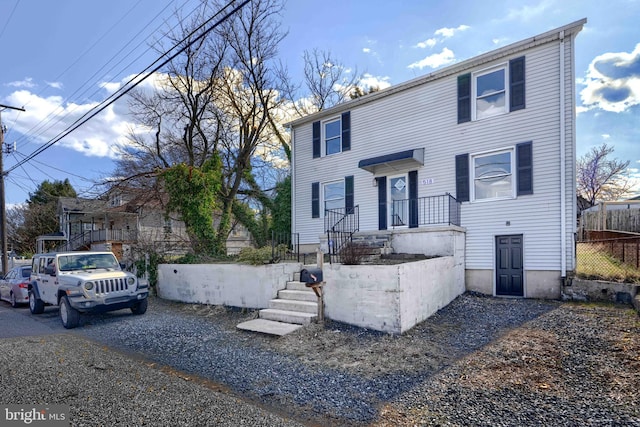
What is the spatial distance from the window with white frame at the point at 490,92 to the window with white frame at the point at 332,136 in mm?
4802

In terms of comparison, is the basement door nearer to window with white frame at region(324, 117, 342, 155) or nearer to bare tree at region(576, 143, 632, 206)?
window with white frame at region(324, 117, 342, 155)

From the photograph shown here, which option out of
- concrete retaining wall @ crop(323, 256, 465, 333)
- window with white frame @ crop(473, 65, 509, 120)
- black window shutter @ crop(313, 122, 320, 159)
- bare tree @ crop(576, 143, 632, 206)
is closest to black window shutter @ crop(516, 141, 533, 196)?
window with white frame @ crop(473, 65, 509, 120)

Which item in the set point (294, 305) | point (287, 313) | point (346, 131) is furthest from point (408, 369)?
point (346, 131)

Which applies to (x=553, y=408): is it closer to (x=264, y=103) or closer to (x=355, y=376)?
(x=355, y=376)

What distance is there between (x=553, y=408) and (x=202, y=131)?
15918mm

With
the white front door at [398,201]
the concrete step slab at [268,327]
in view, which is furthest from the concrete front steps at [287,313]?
the white front door at [398,201]

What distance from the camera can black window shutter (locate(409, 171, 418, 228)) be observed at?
10.9 meters

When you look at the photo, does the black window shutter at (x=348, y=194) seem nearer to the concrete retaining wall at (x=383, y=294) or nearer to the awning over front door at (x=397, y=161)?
the awning over front door at (x=397, y=161)

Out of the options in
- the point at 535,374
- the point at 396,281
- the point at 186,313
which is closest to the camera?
the point at 535,374

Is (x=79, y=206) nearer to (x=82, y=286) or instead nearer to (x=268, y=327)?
(x=82, y=286)

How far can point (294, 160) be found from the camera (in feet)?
47.0

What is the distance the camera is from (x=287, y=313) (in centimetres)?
722

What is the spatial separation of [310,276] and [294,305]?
1453mm

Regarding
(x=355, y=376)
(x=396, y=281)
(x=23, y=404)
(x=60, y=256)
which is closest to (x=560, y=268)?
(x=396, y=281)
